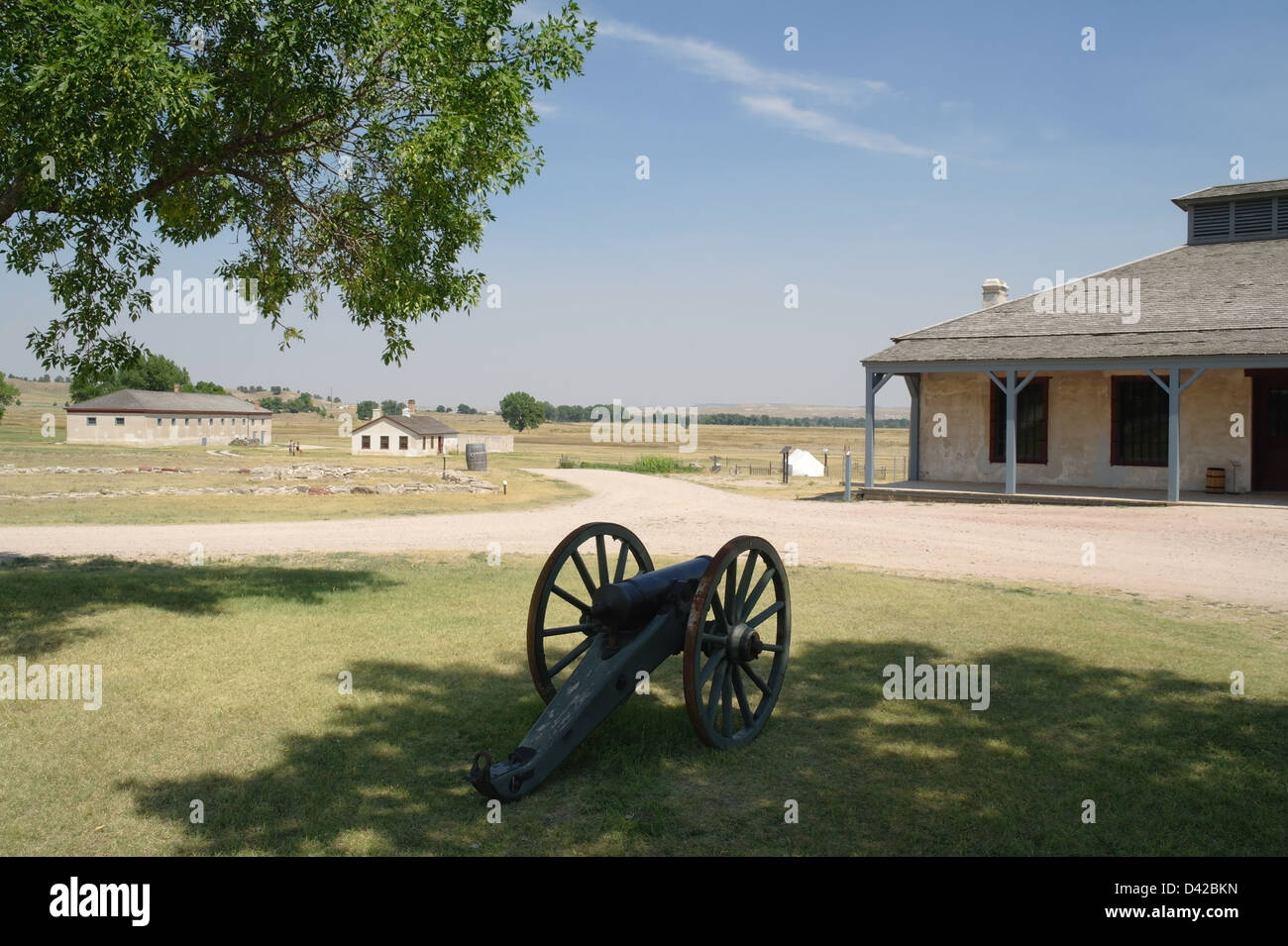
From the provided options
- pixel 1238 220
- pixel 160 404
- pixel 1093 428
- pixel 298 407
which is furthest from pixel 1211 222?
pixel 298 407

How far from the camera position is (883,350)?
2359cm

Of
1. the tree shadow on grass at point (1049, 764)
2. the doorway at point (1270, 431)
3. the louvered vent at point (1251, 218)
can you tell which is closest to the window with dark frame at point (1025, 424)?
the doorway at point (1270, 431)

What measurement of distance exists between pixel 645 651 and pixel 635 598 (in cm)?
32

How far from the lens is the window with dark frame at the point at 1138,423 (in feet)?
69.3

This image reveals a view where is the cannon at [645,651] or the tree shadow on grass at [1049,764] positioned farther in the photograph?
the cannon at [645,651]

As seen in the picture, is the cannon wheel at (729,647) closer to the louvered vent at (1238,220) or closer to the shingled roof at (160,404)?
the louvered vent at (1238,220)

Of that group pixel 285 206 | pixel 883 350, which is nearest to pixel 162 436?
pixel 883 350

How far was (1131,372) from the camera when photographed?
2117cm

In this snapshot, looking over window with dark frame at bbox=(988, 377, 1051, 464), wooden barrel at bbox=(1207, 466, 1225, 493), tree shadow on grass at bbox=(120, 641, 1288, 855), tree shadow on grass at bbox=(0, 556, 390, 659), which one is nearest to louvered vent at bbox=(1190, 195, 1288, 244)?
window with dark frame at bbox=(988, 377, 1051, 464)

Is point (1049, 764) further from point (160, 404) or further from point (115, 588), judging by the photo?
point (160, 404)

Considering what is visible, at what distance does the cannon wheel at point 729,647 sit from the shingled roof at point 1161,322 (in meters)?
16.7

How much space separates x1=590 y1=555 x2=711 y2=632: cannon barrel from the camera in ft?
17.1
